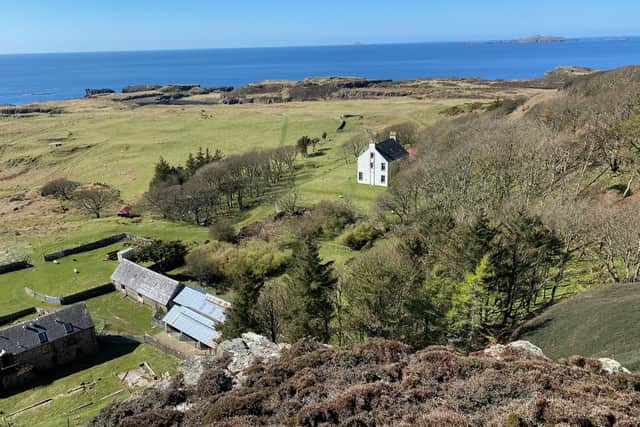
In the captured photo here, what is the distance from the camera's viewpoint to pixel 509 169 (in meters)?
43.3

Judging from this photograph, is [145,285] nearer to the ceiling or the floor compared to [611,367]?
nearer to the floor

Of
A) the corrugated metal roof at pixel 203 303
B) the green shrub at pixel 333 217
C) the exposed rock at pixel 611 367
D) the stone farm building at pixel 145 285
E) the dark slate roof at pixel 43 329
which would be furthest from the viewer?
the green shrub at pixel 333 217

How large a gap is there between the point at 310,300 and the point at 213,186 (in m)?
45.6

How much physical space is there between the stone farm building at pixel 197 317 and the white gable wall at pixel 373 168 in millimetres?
37367

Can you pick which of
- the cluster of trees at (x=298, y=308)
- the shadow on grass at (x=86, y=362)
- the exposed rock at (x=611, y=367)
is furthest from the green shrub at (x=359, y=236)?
the exposed rock at (x=611, y=367)

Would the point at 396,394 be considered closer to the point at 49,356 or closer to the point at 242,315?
the point at 242,315

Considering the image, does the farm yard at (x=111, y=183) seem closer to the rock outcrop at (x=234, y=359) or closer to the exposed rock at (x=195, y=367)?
the exposed rock at (x=195, y=367)

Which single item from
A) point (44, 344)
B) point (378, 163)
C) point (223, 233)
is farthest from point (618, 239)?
point (44, 344)

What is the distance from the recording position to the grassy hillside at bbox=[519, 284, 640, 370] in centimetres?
2244

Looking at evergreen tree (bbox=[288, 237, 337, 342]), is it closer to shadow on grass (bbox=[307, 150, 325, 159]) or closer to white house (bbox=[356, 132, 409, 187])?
white house (bbox=[356, 132, 409, 187])

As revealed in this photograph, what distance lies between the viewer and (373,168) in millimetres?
70938

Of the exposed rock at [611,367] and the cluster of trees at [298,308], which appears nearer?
the exposed rock at [611,367]

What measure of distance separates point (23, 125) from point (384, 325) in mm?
165370

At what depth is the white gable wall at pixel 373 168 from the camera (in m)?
69.6
